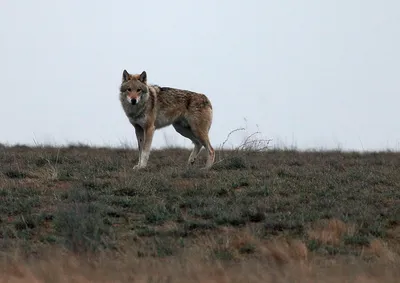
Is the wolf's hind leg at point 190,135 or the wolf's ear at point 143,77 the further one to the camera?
the wolf's hind leg at point 190,135

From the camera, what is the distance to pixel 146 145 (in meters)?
15.2

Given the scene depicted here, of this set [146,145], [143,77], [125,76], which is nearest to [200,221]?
[146,145]

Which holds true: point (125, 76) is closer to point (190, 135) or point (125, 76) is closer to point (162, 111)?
point (162, 111)

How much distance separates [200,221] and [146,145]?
4707mm

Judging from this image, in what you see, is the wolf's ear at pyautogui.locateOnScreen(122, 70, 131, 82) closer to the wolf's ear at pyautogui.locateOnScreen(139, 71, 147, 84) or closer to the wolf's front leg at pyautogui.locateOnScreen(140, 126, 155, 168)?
the wolf's ear at pyautogui.locateOnScreen(139, 71, 147, 84)

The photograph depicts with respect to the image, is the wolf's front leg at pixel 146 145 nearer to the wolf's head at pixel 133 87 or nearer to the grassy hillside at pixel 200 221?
the grassy hillside at pixel 200 221

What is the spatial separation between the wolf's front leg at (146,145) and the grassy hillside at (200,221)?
0.68 feet

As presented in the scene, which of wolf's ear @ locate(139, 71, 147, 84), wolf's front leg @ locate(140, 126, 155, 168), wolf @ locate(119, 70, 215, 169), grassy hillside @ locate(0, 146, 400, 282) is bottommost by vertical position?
grassy hillside @ locate(0, 146, 400, 282)

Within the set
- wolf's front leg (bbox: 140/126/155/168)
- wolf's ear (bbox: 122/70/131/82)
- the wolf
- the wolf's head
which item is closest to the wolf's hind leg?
the wolf

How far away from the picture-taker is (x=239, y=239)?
9672 mm

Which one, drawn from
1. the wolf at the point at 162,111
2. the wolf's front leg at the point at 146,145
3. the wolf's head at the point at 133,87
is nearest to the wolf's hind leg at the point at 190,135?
the wolf at the point at 162,111

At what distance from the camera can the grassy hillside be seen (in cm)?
774

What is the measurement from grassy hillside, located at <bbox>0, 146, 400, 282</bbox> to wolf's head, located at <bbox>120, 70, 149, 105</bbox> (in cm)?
129

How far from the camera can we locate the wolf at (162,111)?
51.0 ft
